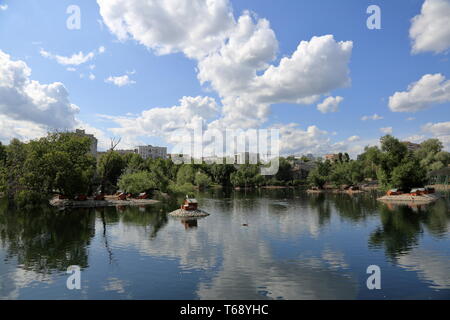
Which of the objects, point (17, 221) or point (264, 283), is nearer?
point (264, 283)

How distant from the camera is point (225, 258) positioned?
65.1 feet

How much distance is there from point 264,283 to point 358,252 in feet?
30.1

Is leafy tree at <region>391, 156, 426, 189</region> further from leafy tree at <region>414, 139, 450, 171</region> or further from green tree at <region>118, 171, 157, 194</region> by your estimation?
green tree at <region>118, 171, 157, 194</region>

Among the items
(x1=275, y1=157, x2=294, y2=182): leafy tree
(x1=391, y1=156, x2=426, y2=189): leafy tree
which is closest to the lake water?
(x1=391, y1=156, x2=426, y2=189): leafy tree

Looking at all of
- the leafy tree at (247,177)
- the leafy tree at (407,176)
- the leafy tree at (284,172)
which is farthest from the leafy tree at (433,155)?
the leafy tree at (247,177)

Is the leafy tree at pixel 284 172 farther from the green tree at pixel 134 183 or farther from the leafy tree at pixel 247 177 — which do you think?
the green tree at pixel 134 183

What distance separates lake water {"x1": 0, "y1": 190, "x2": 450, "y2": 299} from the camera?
47.9 feet

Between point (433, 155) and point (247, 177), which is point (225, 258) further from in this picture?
point (433, 155)

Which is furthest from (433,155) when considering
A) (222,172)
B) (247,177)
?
(222,172)

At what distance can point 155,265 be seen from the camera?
18266 mm
